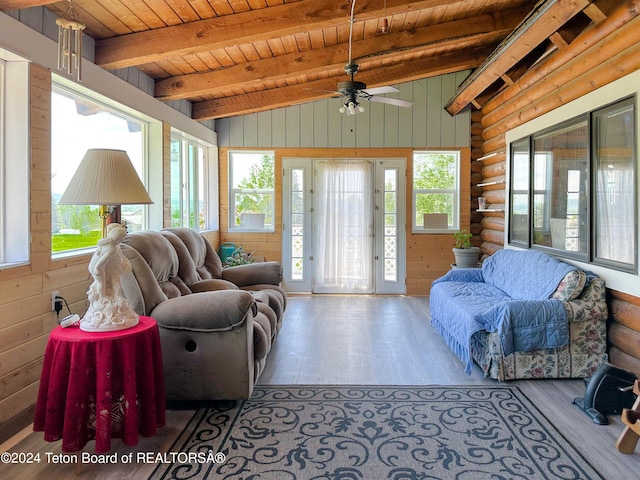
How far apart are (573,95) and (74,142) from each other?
4149 mm

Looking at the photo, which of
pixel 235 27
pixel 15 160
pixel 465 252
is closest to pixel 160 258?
pixel 15 160

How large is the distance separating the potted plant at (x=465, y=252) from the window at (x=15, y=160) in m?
4.94

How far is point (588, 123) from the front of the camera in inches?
139

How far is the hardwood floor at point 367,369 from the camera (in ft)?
7.16

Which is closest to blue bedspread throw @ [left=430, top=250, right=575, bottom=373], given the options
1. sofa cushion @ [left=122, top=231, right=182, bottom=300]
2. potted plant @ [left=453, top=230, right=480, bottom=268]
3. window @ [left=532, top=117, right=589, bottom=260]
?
window @ [left=532, top=117, right=589, bottom=260]

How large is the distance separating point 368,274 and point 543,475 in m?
4.58

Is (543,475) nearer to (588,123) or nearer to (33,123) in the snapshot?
(588,123)

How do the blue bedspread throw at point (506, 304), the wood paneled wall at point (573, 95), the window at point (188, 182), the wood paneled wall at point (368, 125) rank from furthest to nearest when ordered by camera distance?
1. the wood paneled wall at point (368, 125)
2. the window at point (188, 182)
3. the blue bedspread throw at point (506, 304)
4. the wood paneled wall at point (573, 95)

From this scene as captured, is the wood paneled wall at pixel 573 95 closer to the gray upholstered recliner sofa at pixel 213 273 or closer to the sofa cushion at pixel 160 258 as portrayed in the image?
the gray upholstered recliner sofa at pixel 213 273

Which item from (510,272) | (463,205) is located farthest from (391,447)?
(463,205)

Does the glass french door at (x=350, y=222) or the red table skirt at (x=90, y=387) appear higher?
the glass french door at (x=350, y=222)

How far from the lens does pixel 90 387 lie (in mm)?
2109

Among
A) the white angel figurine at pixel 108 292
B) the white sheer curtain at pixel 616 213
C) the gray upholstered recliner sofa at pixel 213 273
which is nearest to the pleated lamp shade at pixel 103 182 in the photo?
the white angel figurine at pixel 108 292

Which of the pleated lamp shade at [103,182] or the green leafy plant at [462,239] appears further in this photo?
the green leafy plant at [462,239]
